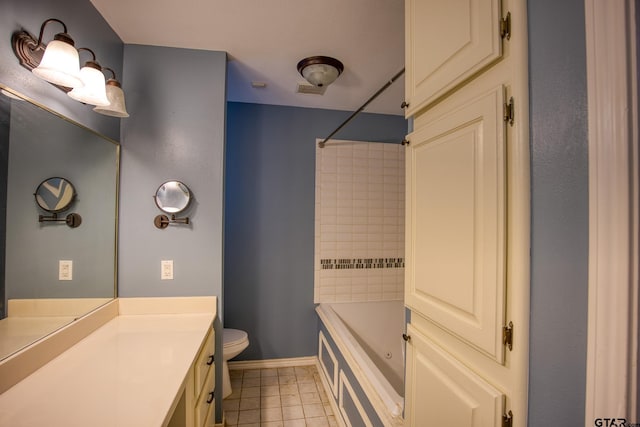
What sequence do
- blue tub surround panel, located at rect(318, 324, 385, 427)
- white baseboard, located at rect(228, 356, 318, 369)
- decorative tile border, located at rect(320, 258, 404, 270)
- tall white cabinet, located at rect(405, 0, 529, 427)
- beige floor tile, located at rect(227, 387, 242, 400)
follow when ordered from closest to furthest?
tall white cabinet, located at rect(405, 0, 529, 427) < blue tub surround panel, located at rect(318, 324, 385, 427) < beige floor tile, located at rect(227, 387, 242, 400) < white baseboard, located at rect(228, 356, 318, 369) < decorative tile border, located at rect(320, 258, 404, 270)

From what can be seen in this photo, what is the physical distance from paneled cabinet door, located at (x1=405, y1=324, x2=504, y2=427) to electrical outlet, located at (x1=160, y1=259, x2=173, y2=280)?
1493 millimetres

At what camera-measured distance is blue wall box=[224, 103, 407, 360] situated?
281cm

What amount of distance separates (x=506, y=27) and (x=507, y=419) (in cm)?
97

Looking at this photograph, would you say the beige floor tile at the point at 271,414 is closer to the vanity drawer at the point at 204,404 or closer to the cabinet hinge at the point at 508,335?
the vanity drawer at the point at 204,404

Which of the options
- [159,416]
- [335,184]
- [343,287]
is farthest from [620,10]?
[343,287]

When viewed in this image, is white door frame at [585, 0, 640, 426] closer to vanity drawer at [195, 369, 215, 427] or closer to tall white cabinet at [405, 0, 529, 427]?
tall white cabinet at [405, 0, 529, 427]

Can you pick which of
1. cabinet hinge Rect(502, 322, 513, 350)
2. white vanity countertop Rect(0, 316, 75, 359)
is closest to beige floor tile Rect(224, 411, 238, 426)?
white vanity countertop Rect(0, 316, 75, 359)

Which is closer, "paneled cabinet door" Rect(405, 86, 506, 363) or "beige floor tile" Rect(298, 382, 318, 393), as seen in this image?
"paneled cabinet door" Rect(405, 86, 506, 363)

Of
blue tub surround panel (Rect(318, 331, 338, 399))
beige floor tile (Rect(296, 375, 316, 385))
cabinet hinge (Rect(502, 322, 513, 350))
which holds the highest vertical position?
cabinet hinge (Rect(502, 322, 513, 350))

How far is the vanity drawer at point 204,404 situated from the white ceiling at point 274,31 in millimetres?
2003

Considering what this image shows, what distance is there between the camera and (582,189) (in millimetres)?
568

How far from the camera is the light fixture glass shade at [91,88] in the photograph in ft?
4.16

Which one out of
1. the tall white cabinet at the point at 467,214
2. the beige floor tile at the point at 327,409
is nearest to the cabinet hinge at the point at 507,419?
the tall white cabinet at the point at 467,214

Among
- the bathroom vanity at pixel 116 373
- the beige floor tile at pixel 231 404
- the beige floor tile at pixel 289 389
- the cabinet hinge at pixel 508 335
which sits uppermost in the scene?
the cabinet hinge at pixel 508 335
